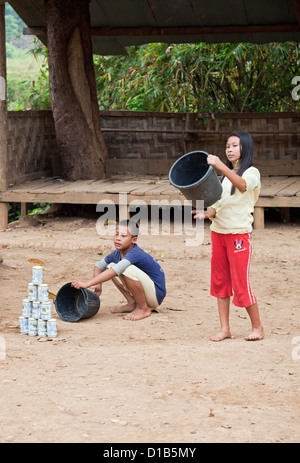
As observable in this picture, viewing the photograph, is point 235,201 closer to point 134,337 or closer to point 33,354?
point 134,337

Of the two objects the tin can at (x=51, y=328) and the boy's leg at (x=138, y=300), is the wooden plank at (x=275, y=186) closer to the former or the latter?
the boy's leg at (x=138, y=300)

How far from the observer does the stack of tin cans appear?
4.68 metres

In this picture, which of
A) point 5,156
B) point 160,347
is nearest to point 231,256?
point 160,347

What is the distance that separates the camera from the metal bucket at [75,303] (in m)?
5.16

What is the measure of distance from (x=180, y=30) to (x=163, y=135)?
1.56 metres

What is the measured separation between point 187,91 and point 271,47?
1.55m

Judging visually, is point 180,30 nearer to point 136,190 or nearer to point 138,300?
point 136,190

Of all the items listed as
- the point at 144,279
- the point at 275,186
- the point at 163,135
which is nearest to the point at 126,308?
the point at 144,279

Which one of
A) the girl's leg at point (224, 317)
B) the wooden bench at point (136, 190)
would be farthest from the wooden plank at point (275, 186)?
the girl's leg at point (224, 317)

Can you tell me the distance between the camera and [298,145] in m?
10.3

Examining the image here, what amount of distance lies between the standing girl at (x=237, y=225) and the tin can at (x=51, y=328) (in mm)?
1009

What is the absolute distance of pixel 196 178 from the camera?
457 cm

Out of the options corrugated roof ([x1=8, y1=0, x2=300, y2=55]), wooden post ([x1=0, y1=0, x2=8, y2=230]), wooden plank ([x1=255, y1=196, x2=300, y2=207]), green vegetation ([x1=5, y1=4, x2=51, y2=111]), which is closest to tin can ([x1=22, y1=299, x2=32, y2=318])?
wooden plank ([x1=255, y1=196, x2=300, y2=207])

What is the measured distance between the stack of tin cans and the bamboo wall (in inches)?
199
